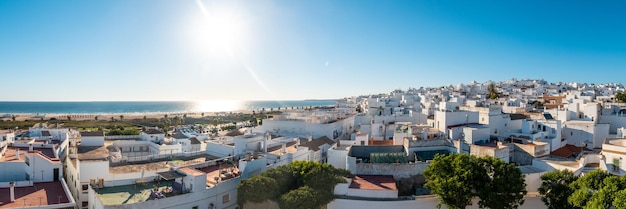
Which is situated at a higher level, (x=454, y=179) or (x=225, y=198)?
(x=454, y=179)

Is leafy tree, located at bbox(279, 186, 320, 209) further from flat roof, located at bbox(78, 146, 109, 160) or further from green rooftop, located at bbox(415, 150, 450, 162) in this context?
flat roof, located at bbox(78, 146, 109, 160)

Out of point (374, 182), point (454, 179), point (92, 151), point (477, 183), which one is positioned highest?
point (92, 151)

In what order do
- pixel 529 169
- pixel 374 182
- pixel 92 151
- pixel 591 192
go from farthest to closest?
pixel 92 151 < pixel 529 169 < pixel 374 182 < pixel 591 192

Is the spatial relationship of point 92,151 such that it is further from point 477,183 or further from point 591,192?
point 591,192

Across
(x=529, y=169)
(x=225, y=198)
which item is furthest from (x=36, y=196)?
(x=529, y=169)

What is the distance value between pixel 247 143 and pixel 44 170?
11.5 meters

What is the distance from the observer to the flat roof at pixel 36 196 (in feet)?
55.0

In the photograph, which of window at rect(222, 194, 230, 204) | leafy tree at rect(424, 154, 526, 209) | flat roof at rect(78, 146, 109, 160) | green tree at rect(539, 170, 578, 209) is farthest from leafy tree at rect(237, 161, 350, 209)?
flat roof at rect(78, 146, 109, 160)

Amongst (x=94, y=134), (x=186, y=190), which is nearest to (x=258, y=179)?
(x=186, y=190)

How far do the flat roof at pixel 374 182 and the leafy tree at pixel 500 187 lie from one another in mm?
4502

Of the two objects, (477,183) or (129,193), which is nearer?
(129,193)

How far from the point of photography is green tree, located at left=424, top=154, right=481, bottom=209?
17875 mm

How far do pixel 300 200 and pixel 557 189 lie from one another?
12.1 metres

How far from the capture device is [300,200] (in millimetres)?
17297
